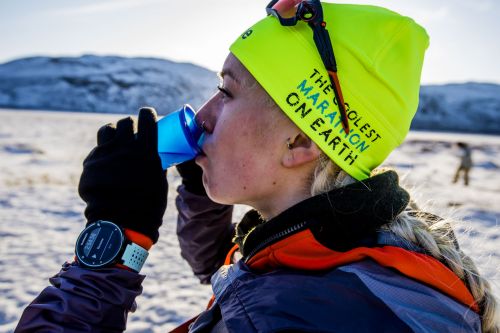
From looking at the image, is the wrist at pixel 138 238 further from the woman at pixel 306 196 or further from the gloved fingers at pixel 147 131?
the gloved fingers at pixel 147 131

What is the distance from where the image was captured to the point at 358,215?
1.12 meters

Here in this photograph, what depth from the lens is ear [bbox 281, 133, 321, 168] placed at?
1.31 metres

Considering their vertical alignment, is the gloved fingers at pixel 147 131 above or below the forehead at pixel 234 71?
below

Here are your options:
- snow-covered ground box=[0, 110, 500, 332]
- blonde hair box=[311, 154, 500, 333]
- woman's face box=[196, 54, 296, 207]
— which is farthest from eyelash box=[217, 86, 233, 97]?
snow-covered ground box=[0, 110, 500, 332]

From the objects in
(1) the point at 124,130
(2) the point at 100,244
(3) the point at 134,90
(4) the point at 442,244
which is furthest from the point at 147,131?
(3) the point at 134,90

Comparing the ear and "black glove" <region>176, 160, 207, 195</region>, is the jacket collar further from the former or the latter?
"black glove" <region>176, 160, 207, 195</region>

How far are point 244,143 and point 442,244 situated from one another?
0.68 meters

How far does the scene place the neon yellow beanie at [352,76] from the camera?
125 cm

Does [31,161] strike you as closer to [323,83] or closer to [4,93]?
[323,83]

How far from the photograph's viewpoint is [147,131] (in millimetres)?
1456

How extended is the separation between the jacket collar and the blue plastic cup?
467mm

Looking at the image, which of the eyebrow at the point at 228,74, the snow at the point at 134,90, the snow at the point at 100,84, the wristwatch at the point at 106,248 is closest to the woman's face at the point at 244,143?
the eyebrow at the point at 228,74

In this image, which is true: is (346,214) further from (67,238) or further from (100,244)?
(67,238)

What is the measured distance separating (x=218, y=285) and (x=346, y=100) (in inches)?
27.1
